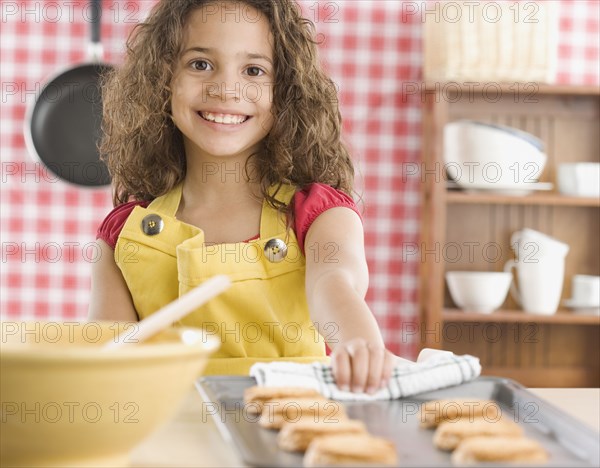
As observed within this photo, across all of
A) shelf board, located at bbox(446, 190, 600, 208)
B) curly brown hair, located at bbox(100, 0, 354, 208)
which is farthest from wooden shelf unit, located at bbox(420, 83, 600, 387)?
curly brown hair, located at bbox(100, 0, 354, 208)

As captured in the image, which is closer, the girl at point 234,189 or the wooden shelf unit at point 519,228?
the girl at point 234,189

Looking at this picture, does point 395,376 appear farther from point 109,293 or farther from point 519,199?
point 519,199

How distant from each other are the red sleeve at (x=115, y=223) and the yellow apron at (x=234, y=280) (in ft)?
0.15

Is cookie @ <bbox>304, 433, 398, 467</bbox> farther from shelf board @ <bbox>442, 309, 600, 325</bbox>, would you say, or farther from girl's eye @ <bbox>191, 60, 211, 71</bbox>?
shelf board @ <bbox>442, 309, 600, 325</bbox>

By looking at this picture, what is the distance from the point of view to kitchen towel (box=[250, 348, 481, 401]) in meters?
0.77

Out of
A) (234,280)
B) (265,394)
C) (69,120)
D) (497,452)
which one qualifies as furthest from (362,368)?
(69,120)

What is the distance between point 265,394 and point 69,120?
7.28 ft

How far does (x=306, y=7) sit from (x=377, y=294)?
0.96 metres

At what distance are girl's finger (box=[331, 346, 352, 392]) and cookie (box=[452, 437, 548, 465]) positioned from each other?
7.5 inches

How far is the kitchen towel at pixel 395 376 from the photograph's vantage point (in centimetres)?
77

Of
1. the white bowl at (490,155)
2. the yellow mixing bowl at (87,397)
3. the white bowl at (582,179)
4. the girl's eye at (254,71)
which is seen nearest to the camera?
the yellow mixing bowl at (87,397)

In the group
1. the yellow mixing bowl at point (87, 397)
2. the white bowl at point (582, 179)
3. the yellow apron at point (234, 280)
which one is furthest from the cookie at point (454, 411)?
the white bowl at point (582, 179)

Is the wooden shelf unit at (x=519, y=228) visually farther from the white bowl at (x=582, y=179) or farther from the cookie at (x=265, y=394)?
the cookie at (x=265, y=394)

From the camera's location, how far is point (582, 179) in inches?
105
